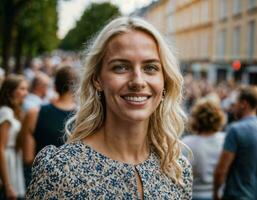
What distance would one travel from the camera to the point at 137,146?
244cm

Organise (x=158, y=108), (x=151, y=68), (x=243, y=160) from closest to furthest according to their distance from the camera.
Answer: (x=151, y=68) < (x=158, y=108) < (x=243, y=160)

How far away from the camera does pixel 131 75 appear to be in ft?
7.37

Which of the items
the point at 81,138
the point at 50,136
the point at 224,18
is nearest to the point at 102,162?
the point at 81,138

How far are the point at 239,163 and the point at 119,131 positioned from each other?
282 centimetres

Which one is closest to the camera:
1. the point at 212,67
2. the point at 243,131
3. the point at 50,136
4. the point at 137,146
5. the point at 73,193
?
the point at 73,193

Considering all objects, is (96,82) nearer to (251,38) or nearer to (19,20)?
(19,20)

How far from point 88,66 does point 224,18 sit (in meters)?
41.1

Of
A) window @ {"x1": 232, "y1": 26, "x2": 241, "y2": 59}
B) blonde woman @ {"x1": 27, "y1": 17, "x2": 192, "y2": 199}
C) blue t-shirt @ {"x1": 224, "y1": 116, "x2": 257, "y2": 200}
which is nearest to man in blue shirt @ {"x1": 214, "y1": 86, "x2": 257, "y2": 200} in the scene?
blue t-shirt @ {"x1": 224, "y1": 116, "x2": 257, "y2": 200}

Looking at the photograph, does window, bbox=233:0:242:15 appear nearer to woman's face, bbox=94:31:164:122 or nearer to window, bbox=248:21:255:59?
window, bbox=248:21:255:59

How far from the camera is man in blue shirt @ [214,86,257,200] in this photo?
483cm

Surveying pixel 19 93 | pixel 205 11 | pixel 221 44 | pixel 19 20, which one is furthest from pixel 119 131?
pixel 205 11

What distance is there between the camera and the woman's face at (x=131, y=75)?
2246 millimetres

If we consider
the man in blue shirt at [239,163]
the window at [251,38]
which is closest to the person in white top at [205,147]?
the man in blue shirt at [239,163]

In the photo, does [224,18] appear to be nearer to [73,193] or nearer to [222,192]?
[222,192]
